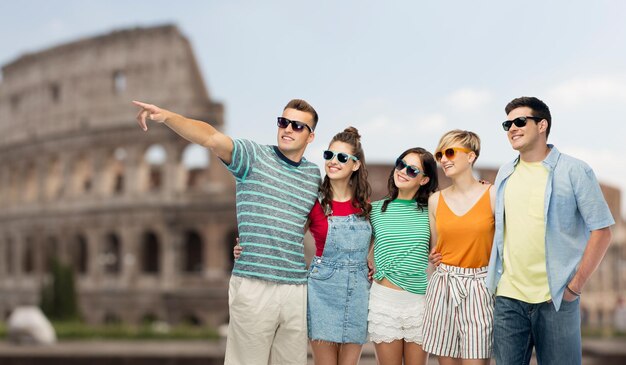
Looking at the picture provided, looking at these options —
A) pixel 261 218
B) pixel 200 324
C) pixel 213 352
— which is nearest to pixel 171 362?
pixel 213 352

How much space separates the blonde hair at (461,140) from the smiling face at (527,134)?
22cm

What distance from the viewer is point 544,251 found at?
3.79 meters

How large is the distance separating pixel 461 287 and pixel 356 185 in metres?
0.85

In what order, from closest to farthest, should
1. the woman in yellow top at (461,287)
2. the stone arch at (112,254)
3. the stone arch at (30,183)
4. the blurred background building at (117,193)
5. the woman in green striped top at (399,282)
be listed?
1. the woman in yellow top at (461,287)
2. the woman in green striped top at (399,282)
3. the blurred background building at (117,193)
4. the stone arch at (112,254)
5. the stone arch at (30,183)

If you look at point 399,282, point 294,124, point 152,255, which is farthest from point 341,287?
point 152,255

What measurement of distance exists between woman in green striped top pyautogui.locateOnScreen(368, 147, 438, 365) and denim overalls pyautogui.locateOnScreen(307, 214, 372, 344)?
77 millimetres

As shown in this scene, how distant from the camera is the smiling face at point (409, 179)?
4.19m

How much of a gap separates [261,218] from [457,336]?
127cm

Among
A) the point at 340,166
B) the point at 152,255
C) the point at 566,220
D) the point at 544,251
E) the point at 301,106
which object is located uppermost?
the point at 301,106

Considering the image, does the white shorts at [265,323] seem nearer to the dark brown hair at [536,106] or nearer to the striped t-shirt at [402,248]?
the striped t-shirt at [402,248]

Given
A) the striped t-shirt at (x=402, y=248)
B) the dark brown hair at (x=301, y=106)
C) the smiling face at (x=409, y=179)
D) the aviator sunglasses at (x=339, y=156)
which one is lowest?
the striped t-shirt at (x=402, y=248)

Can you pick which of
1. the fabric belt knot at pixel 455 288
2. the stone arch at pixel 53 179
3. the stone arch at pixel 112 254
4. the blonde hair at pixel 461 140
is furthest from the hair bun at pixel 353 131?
the stone arch at pixel 53 179

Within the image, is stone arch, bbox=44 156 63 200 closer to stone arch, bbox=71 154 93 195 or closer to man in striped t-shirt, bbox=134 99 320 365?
stone arch, bbox=71 154 93 195

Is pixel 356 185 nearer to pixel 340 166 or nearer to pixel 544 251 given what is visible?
pixel 340 166
